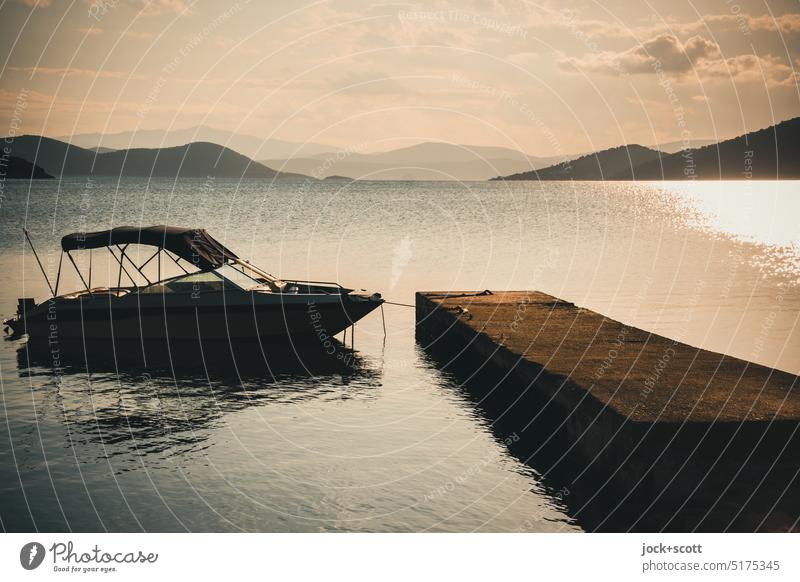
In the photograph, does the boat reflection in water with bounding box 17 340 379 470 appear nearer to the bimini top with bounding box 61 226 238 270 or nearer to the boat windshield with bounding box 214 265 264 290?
the boat windshield with bounding box 214 265 264 290

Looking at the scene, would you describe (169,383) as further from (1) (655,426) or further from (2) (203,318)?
(1) (655,426)

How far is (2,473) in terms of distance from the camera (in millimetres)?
19516

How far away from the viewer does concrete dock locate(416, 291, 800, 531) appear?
14.6 meters

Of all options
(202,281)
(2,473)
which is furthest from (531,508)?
(202,281)

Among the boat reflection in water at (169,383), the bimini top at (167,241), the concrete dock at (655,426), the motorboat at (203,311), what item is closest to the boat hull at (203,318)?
the motorboat at (203,311)

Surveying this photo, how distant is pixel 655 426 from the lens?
1664 centimetres

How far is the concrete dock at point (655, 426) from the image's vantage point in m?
14.6

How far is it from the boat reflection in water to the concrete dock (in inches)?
240

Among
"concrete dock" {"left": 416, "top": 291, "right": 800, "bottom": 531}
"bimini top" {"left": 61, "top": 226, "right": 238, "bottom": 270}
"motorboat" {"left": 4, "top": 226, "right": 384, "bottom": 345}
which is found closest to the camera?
"concrete dock" {"left": 416, "top": 291, "right": 800, "bottom": 531}

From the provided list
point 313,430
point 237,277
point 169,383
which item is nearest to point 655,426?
point 313,430

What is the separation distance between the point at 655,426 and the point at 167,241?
82.4ft

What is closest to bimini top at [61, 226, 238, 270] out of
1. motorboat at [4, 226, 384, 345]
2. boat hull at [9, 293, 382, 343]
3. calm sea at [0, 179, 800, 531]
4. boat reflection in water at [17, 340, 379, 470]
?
motorboat at [4, 226, 384, 345]

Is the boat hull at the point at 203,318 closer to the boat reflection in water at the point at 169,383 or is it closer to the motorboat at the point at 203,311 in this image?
the motorboat at the point at 203,311

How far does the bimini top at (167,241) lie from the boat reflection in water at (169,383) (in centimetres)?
374
